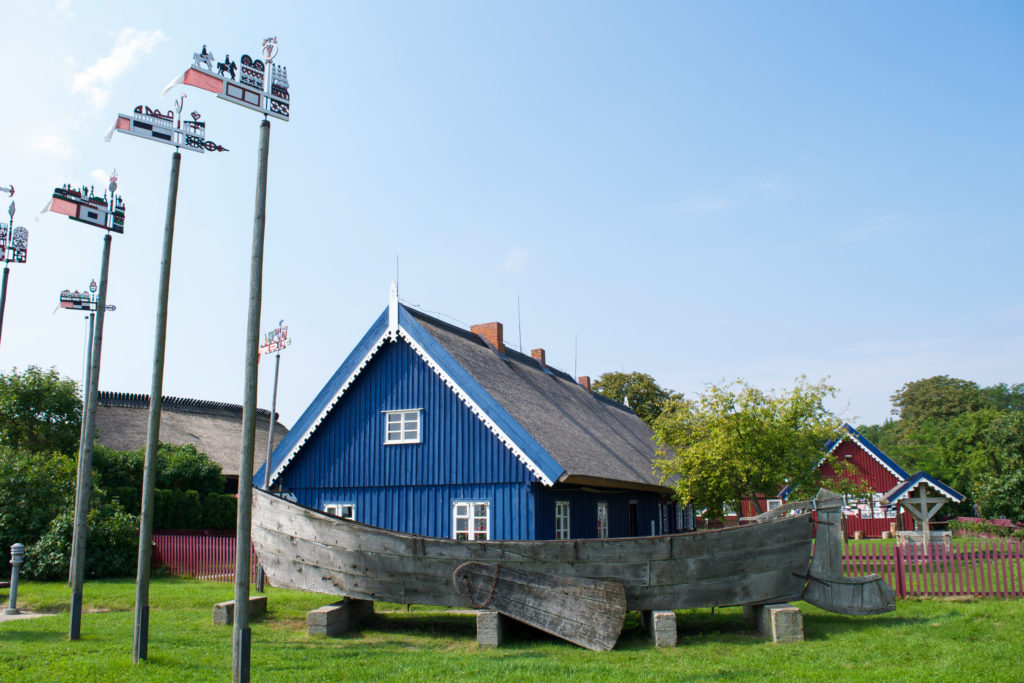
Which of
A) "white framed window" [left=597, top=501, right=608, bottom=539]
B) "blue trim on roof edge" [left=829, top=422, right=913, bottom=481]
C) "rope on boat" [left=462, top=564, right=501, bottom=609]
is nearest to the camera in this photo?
"rope on boat" [left=462, top=564, right=501, bottom=609]

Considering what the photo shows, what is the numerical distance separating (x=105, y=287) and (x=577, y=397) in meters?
19.4

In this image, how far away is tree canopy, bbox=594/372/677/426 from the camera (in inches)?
2094

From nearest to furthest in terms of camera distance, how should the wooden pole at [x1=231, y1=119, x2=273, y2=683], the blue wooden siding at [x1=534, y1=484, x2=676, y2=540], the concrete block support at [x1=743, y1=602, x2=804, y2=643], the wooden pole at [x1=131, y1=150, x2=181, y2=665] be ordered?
the wooden pole at [x1=231, y1=119, x2=273, y2=683] < the wooden pole at [x1=131, y1=150, x2=181, y2=665] < the concrete block support at [x1=743, y1=602, x2=804, y2=643] < the blue wooden siding at [x1=534, y1=484, x2=676, y2=540]

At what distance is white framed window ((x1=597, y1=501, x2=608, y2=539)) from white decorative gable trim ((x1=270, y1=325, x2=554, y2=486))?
14.0 ft

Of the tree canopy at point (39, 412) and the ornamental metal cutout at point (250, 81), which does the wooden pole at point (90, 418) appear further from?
the tree canopy at point (39, 412)

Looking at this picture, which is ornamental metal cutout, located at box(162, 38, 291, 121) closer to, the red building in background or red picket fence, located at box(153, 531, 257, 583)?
red picket fence, located at box(153, 531, 257, 583)

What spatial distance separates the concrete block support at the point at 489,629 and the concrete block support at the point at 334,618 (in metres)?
2.74

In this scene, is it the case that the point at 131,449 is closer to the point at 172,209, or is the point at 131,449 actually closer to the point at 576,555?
the point at 172,209

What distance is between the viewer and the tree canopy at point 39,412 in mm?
28141

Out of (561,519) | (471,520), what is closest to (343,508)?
(471,520)

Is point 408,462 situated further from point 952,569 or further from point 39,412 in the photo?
point 39,412

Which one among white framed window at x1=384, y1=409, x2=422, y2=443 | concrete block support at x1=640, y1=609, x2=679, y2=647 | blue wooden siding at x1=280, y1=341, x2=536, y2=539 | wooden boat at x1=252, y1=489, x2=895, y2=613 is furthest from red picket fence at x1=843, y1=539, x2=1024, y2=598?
white framed window at x1=384, y1=409, x2=422, y2=443

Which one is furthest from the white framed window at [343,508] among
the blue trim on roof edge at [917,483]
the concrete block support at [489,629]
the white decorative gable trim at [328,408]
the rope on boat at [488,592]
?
the blue trim on roof edge at [917,483]

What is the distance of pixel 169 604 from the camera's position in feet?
53.7
